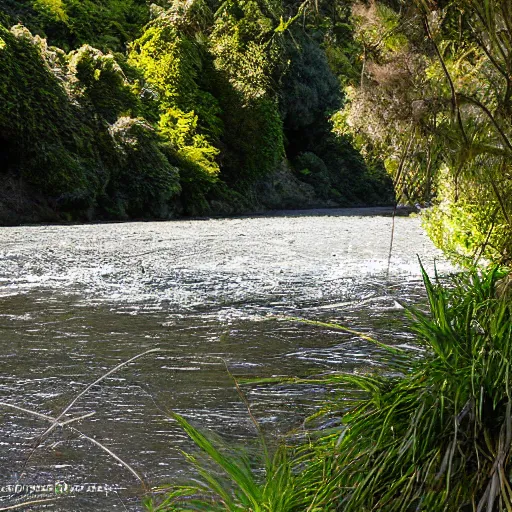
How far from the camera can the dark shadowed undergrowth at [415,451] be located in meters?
2.06

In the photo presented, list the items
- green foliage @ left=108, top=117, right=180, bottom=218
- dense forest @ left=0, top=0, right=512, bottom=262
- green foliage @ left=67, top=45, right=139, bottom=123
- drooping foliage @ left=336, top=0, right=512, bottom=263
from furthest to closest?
green foliage @ left=67, top=45, right=139, bottom=123
green foliage @ left=108, top=117, right=180, bottom=218
dense forest @ left=0, top=0, right=512, bottom=262
drooping foliage @ left=336, top=0, right=512, bottom=263

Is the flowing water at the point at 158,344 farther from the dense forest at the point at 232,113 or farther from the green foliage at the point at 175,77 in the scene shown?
the green foliage at the point at 175,77

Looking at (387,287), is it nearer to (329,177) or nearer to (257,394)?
(257,394)

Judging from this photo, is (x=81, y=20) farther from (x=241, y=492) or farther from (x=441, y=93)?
(x=241, y=492)

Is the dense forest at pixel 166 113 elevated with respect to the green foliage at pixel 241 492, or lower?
elevated

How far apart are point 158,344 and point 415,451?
3.45 meters

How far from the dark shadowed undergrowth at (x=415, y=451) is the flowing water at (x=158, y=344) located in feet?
1.98

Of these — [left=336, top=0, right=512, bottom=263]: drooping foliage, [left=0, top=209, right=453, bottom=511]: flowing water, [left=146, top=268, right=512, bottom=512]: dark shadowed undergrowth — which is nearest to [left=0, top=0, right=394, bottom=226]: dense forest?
[left=0, top=209, right=453, bottom=511]: flowing water

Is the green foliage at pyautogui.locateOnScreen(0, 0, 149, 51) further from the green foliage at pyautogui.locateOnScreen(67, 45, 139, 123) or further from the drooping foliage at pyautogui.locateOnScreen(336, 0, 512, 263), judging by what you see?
the drooping foliage at pyautogui.locateOnScreen(336, 0, 512, 263)

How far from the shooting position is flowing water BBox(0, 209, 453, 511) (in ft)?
10.1

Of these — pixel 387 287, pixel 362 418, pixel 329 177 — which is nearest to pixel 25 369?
pixel 362 418

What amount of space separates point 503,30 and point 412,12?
0.32 m

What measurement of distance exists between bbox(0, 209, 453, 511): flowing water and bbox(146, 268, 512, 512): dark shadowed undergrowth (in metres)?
0.60

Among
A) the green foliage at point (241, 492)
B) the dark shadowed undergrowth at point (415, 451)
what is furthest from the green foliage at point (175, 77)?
the green foliage at point (241, 492)
